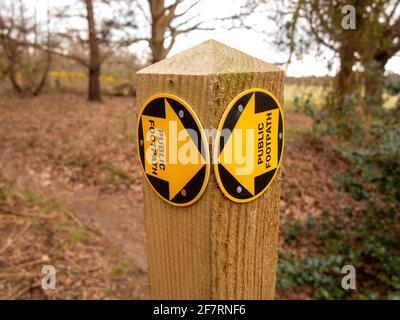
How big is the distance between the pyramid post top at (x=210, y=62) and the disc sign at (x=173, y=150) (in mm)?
73

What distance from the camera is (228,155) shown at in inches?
30.5

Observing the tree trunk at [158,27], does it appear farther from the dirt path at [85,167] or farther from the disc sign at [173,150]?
the disc sign at [173,150]

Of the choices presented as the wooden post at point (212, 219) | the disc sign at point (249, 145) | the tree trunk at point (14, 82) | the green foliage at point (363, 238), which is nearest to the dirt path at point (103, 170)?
the green foliage at point (363, 238)

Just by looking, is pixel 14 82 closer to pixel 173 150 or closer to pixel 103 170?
pixel 103 170

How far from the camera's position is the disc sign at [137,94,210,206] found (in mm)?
770

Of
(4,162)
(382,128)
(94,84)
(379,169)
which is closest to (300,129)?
(382,128)

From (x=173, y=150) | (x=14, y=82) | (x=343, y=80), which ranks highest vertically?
(x=14, y=82)

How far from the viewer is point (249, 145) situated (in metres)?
0.82

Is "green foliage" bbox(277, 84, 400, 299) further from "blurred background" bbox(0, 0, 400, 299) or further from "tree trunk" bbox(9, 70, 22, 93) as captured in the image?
"tree trunk" bbox(9, 70, 22, 93)

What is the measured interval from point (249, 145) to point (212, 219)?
20 cm

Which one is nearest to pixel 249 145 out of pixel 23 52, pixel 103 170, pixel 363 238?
pixel 363 238

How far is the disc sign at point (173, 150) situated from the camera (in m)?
0.77

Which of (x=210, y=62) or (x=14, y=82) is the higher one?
(x=14, y=82)
